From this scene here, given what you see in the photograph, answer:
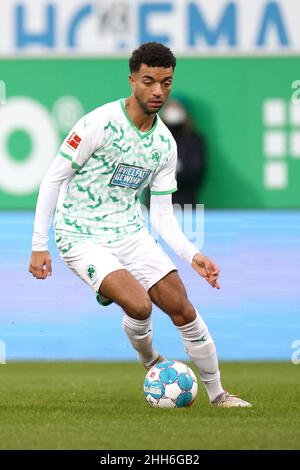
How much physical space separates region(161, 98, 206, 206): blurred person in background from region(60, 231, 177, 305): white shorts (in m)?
5.21

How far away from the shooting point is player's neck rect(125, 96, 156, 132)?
26.9 feet

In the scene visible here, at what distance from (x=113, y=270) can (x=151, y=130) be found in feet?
3.12

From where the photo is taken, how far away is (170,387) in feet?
26.6

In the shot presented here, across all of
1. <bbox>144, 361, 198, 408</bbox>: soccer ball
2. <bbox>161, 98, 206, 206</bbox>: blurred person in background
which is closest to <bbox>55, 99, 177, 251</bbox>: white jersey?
<bbox>144, 361, 198, 408</bbox>: soccer ball

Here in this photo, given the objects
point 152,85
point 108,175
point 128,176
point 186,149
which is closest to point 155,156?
point 128,176

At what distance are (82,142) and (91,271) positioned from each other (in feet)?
2.55

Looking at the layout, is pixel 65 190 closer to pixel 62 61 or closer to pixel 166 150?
pixel 166 150

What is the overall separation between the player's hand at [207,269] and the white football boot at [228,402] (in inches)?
31.0

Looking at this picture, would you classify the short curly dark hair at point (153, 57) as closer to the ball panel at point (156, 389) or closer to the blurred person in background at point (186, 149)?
the ball panel at point (156, 389)

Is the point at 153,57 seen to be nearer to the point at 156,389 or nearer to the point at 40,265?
the point at 40,265

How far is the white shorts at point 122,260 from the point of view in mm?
8039

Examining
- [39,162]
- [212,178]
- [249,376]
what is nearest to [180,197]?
[212,178]

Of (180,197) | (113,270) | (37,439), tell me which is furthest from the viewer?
(180,197)

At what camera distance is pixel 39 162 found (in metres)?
13.7
